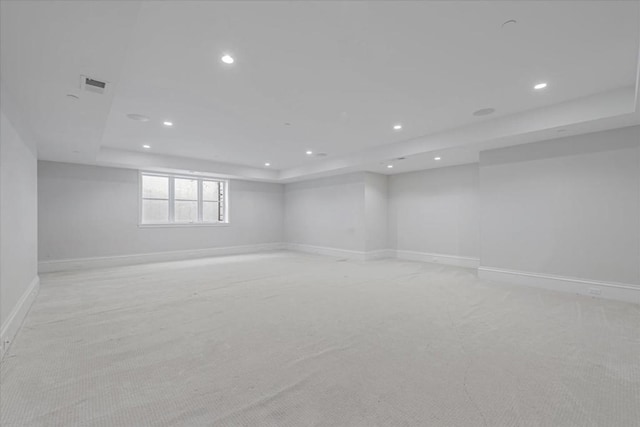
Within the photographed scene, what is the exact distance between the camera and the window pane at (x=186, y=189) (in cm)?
828

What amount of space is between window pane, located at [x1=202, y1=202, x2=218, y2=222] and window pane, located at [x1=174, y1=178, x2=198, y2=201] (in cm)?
39

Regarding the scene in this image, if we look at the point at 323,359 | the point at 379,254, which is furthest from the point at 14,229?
the point at 379,254

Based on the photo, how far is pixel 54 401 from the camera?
1.86 meters

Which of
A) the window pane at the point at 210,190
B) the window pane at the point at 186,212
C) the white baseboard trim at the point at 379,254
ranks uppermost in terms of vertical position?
the window pane at the point at 210,190

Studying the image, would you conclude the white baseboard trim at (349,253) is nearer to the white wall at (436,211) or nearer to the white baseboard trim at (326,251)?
the white baseboard trim at (326,251)

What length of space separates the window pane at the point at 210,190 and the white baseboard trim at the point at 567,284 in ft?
A: 24.4

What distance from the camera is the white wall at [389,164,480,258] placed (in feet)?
21.8

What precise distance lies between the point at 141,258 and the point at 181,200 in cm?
189

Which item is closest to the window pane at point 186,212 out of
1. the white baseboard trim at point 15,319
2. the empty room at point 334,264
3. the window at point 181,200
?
the window at point 181,200

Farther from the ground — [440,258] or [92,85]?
[92,85]

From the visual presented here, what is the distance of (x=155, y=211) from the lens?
7.85 meters

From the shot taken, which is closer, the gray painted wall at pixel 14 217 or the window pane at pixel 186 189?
the gray painted wall at pixel 14 217

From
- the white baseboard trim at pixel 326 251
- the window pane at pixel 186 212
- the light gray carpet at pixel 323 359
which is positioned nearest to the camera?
the light gray carpet at pixel 323 359

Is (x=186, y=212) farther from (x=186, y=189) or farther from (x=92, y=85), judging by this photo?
(x=92, y=85)
